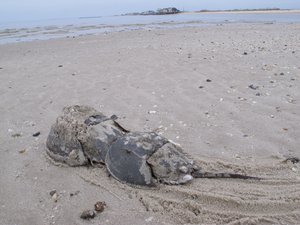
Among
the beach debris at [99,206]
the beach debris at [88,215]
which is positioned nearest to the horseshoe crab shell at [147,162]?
the beach debris at [99,206]

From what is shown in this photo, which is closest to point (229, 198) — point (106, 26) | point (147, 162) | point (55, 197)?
point (147, 162)

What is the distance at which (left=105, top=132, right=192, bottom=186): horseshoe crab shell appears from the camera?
3.16 m

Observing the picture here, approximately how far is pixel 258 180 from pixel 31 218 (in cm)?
205

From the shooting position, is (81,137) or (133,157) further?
(81,137)

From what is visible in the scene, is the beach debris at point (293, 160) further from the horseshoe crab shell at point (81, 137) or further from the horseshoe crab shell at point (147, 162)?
the horseshoe crab shell at point (81, 137)

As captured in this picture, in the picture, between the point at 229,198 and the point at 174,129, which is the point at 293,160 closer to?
the point at 229,198

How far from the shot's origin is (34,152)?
4.12 m

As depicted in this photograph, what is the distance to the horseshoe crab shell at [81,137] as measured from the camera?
11.5ft

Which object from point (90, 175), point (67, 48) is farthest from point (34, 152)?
point (67, 48)

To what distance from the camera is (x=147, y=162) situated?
316 cm

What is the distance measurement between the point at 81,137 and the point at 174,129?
134 centimetres

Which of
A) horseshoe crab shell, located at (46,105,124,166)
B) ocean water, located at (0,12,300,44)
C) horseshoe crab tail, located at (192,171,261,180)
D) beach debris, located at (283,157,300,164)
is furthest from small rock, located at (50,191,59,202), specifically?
ocean water, located at (0,12,300,44)

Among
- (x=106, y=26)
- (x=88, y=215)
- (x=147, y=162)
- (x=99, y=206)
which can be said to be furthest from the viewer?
(x=106, y=26)

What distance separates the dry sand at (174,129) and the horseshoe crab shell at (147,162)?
101 mm
